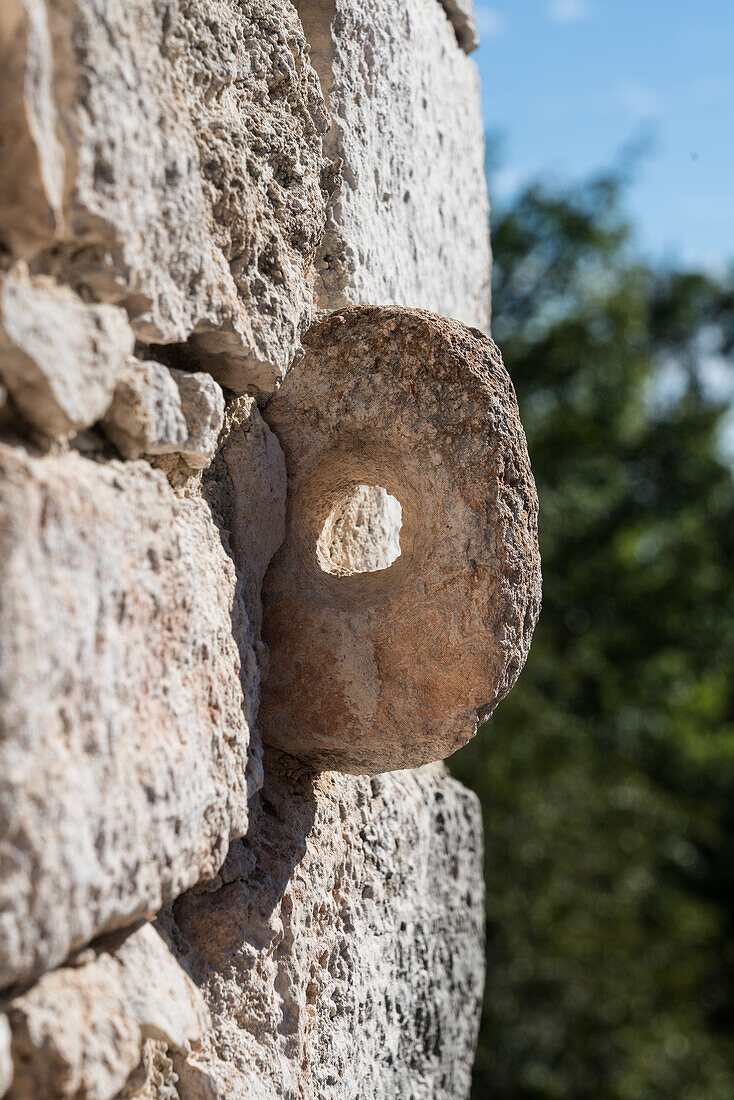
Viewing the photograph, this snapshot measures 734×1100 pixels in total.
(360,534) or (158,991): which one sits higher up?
(360,534)

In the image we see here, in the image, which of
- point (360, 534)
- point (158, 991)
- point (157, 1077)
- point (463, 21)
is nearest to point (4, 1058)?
point (158, 991)

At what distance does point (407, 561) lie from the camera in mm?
1179

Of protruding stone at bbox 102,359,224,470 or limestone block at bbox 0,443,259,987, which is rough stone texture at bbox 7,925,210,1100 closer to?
limestone block at bbox 0,443,259,987

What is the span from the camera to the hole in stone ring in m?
1.37

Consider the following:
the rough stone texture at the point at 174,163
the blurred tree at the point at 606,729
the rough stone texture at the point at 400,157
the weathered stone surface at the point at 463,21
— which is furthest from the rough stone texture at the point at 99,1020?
the blurred tree at the point at 606,729

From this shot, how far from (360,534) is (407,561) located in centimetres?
31

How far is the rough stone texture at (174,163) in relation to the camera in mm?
744

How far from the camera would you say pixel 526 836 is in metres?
6.91

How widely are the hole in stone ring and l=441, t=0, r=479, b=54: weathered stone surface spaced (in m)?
0.91

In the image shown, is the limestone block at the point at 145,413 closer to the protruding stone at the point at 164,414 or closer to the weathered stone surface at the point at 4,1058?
the protruding stone at the point at 164,414

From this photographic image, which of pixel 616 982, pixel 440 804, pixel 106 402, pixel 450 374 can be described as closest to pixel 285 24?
pixel 450 374

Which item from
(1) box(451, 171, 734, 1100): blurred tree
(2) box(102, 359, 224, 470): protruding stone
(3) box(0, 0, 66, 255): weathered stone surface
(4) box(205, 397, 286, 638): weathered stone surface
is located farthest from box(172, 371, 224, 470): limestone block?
(1) box(451, 171, 734, 1100): blurred tree

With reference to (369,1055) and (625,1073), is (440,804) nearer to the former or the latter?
(369,1055)

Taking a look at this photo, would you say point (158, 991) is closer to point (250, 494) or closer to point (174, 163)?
point (250, 494)
